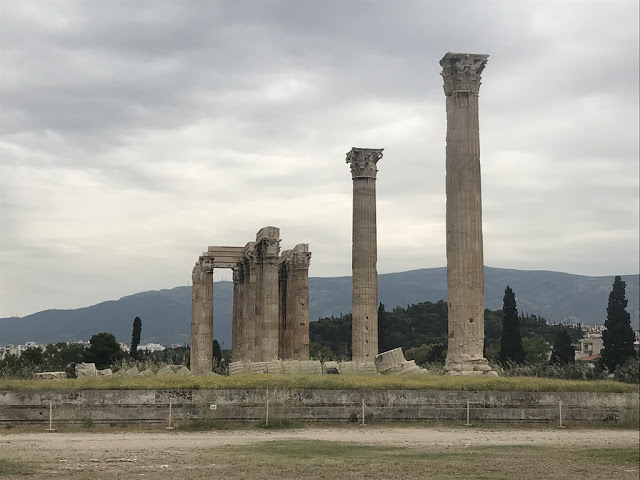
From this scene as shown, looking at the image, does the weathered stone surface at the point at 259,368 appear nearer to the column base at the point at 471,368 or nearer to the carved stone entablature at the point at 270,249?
the carved stone entablature at the point at 270,249

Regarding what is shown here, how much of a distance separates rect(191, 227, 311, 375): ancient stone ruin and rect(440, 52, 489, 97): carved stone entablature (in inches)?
521

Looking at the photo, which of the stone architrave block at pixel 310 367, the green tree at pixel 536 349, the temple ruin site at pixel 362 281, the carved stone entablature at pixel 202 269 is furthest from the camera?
the green tree at pixel 536 349

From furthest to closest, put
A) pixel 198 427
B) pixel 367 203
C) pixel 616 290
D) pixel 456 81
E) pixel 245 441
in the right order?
pixel 616 290, pixel 367 203, pixel 456 81, pixel 198 427, pixel 245 441

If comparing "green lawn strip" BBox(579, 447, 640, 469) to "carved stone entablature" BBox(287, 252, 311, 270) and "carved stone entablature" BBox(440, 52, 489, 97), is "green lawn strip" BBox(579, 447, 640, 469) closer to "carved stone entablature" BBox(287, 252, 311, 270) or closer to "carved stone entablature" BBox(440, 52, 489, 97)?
"carved stone entablature" BBox(440, 52, 489, 97)

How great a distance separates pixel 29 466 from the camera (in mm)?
17281

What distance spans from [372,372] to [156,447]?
18181 millimetres

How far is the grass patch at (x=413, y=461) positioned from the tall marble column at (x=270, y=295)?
21275 millimetres

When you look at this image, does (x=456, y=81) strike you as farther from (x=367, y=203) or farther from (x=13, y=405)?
(x=13, y=405)

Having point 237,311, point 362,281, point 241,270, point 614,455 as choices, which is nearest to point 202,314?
point 241,270

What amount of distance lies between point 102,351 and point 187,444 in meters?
60.3

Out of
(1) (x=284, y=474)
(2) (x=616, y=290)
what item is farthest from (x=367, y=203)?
(2) (x=616, y=290)

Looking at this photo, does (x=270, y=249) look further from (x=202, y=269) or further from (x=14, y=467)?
(x=14, y=467)

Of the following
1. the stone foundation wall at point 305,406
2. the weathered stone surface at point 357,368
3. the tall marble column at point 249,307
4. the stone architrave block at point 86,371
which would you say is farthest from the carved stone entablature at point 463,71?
the stone architrave block at point 86,371

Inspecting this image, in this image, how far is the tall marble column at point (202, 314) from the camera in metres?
49.6
